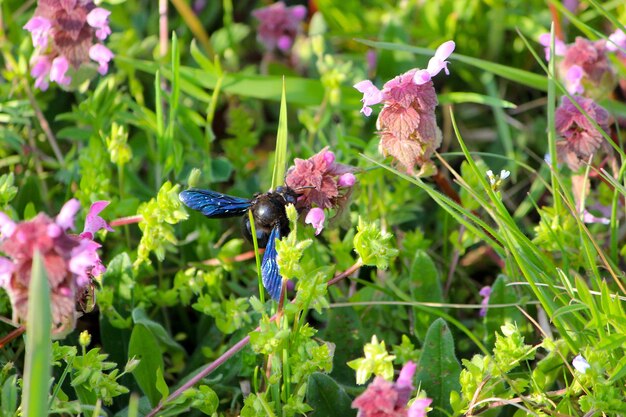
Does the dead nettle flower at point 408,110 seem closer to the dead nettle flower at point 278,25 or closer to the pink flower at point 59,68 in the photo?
the pink flower at point 59,68

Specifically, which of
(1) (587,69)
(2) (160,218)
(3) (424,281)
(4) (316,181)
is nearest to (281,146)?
(4) (316,181)

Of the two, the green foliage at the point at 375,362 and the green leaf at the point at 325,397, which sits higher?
the green foliage at the point at 375,362

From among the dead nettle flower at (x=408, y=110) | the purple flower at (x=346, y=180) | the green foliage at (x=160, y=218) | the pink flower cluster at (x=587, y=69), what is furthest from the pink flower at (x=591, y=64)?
the green foliage at (x=160, y=218)

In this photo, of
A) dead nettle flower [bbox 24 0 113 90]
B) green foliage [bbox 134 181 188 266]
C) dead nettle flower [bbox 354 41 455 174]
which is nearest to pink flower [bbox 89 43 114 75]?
dead nettle flower [bbox 24 0 113 90]

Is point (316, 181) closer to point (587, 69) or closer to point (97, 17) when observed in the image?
point (97, 17)

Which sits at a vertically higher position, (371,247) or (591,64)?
(591,64)
